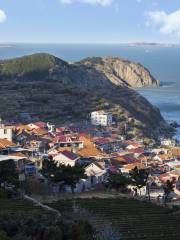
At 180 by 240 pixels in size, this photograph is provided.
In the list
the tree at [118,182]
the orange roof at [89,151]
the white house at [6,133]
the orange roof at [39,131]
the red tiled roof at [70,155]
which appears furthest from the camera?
the orange roof at [39,131]

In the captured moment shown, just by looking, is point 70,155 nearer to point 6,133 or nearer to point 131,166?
point 131,166

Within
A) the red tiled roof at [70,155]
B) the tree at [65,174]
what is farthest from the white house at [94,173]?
the tree at [65,174]

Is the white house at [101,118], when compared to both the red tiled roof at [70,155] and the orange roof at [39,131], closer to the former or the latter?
the orange roof at [39,131]

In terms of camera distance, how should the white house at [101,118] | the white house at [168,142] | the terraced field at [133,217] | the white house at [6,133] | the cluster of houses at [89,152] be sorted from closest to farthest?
1. the terraced field at [133,217]
2. the cluster of houses at [89,152]
3. the white house at [6,133]
4. the white house at [168,142]
5. the white house at [101,118]

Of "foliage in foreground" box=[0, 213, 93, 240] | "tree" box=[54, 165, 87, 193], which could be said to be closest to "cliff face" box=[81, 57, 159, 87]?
"tree" box=[54, 165, 87, 193]

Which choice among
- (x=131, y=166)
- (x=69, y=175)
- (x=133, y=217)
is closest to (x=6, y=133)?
(x=131, y=166)

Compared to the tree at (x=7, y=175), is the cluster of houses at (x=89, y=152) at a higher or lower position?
lower
